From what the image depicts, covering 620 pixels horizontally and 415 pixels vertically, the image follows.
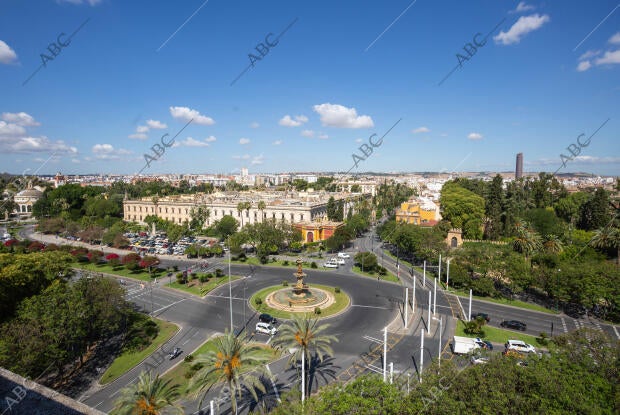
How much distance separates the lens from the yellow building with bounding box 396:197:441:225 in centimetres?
8118

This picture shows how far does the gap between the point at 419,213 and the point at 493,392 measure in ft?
233

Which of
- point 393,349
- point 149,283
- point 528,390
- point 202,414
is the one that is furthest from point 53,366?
point 528,390

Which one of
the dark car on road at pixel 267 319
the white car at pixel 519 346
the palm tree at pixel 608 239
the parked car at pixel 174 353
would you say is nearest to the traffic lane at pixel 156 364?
the parked car at pixel 174 353

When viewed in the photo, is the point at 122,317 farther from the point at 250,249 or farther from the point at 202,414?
the point at 250,249

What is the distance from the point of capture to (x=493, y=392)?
15492 millimetres

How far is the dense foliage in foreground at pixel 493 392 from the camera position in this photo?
15016 mm

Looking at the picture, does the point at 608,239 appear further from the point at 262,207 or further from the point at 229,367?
the point at 262,207

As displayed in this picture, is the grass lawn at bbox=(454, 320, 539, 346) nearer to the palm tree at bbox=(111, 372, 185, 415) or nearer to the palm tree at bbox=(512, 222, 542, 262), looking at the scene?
the palm tree at bbox=(512, 222, 542, 262)

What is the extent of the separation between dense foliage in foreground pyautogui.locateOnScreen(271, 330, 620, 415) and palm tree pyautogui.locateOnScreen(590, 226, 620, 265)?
40935 millimetres

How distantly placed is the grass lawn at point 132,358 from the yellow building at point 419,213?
192 feet

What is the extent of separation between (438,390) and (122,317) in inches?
1216

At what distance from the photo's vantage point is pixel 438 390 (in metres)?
15.8

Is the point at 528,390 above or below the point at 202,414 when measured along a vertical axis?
above

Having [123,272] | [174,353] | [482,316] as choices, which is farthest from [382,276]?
[123,272]
